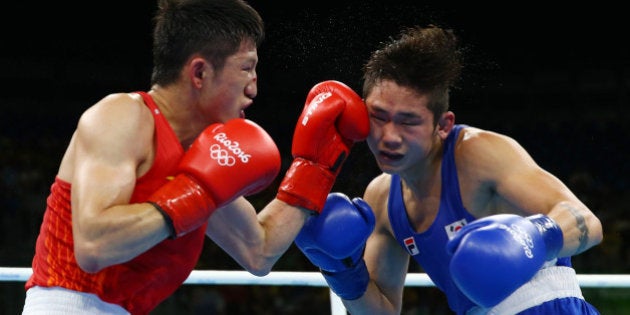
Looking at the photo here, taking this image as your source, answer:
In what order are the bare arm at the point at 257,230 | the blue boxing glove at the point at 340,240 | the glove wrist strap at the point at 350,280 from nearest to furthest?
the bare arm at the point at 257,230 < the blue boxing glove at the point at 340,240 < the glove wrist strap at the point at 350,280

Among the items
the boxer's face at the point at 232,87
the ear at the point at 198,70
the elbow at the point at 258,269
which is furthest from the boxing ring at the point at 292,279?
the ear at the point at 198,70

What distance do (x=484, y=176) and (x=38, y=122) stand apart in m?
7.33

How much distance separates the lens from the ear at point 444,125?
9.27ft

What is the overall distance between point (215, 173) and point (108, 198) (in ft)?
0.93

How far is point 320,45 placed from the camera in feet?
10.7

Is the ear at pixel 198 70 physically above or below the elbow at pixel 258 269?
above

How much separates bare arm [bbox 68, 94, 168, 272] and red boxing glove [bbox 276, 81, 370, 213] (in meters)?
0.60

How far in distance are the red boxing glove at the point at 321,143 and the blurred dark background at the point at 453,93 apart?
14.3 ft

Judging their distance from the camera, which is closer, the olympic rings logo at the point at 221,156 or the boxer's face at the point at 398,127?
the olympic rings logo at the point at 221,156

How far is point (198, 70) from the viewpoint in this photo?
228 cm

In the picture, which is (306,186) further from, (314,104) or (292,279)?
(292,279)

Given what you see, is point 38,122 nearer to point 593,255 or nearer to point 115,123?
point 593,255

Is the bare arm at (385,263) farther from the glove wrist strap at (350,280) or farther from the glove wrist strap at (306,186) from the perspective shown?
the glove wrist strap at (306,186)

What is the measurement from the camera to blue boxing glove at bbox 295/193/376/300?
8.63 ft
